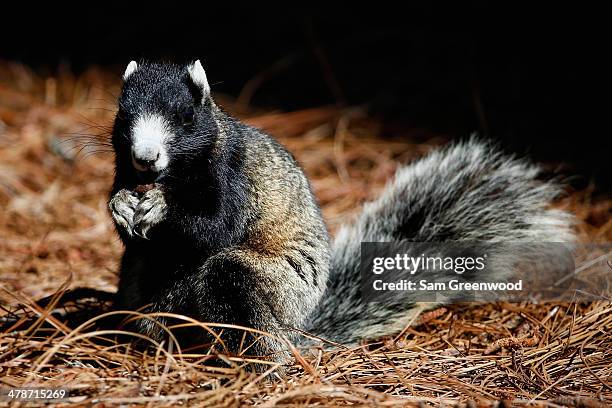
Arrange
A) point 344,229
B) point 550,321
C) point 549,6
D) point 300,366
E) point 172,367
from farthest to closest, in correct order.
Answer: point 549,6
point 344,229
point 550,321
point 300,366
point 172,367

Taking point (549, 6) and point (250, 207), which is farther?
point (549, 6)

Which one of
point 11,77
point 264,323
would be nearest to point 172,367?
point 264,323

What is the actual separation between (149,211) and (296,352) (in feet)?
2.35

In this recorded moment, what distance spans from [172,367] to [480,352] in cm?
118

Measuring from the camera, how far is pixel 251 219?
8.94 feet

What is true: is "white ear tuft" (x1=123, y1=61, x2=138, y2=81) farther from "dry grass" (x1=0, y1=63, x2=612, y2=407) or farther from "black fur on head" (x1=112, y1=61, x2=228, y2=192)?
"dry grass" (x1=0, y1=63, x2=612, y2=407)

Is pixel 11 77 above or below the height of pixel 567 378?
above

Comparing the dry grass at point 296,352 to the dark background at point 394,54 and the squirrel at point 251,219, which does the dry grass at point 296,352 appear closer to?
the squirrel at point 251,219

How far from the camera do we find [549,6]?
19.5 feet

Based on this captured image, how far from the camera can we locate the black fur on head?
93.1 inches

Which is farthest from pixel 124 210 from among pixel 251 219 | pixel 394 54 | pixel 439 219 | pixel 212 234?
pixel 394 54

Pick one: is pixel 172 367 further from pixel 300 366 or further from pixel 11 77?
pixel 11 77

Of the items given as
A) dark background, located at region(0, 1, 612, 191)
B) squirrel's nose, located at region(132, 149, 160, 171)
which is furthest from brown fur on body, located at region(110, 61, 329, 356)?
dark background, located at region(0, 1, 612, 191)

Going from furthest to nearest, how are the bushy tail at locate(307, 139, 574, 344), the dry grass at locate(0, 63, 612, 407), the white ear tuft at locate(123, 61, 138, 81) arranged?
the bushy tail at locate(307, 139, 574, 344), the white ear tuft at locate(123, 61, 138, 81), the dry grass at locate(0, 63, 612, 407)
